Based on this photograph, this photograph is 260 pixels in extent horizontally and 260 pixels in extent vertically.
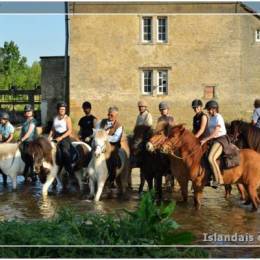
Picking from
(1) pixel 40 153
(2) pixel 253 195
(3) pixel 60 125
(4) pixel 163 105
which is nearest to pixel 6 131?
(3) pixel 60 125

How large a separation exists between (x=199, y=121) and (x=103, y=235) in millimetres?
4498

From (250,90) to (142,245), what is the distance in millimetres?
5144

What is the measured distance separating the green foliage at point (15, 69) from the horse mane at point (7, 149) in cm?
229

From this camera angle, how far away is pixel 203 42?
12.0 metres

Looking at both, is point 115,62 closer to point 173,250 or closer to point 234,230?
point 234,230

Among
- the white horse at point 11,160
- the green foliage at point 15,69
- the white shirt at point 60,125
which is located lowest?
the white horse at point 11,160

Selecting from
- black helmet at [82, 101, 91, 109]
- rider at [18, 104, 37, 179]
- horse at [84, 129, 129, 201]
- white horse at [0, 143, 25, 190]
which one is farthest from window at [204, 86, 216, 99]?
white horse at [0, 143, 25, 190]

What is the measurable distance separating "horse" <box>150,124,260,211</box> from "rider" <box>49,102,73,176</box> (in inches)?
89.2

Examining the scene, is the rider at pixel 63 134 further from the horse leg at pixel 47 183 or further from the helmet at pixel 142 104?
the helmet at pixel 142 104

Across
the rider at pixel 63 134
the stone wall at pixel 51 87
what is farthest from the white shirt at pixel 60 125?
the stone wall at pixel 51 87

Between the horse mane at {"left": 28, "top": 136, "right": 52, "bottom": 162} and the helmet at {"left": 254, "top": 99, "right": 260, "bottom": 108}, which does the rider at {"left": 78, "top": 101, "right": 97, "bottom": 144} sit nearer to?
the horse mane at {"left": 28, "top": 136, "right": 52, "bottom": 162}

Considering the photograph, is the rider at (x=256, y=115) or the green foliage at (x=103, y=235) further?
the rider at (x=256, y=115)

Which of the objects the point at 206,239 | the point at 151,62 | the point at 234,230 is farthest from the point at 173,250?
the point at 151,62

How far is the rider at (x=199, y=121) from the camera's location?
1088cm
